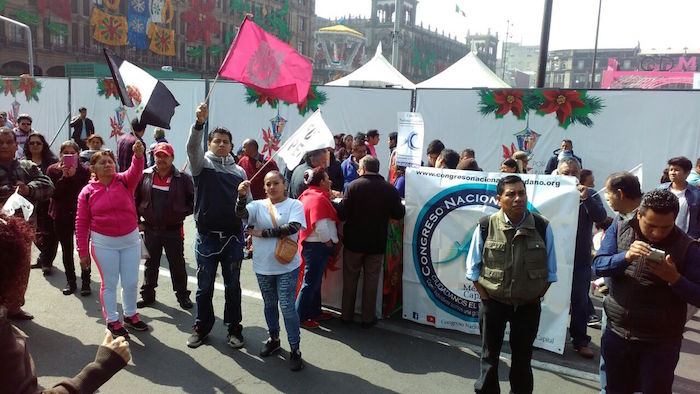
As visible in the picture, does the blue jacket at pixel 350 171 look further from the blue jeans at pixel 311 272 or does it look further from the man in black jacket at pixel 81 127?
the man in black jacket at pixel 81 127

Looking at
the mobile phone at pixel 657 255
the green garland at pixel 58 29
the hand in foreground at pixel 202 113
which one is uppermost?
the green garland at pixel 58 29

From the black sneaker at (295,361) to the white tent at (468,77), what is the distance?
10.7 meters

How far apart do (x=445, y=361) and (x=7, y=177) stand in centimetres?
439

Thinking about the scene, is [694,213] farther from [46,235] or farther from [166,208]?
[46,235]

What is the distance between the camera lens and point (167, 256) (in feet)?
18.4

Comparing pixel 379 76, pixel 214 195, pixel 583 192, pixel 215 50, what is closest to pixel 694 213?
pixel 583 192

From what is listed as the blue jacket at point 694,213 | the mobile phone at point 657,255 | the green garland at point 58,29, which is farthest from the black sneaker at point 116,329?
the green garland at point 58,29

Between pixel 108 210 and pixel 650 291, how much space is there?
4.24 meters

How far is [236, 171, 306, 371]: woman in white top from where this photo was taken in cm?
Result: 432

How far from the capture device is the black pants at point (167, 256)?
552cm

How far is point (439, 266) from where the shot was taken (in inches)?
207

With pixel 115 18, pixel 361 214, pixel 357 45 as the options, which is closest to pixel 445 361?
pixel 361 214

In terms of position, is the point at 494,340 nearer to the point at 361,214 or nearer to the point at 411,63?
the point at 361,214

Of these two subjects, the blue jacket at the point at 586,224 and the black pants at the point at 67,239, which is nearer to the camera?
the blue jacket at the point at 586,224
